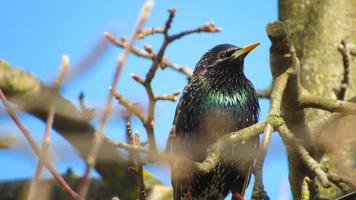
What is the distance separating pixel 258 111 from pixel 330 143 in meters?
1.60

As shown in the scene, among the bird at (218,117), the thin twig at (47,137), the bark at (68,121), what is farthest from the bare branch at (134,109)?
the bird at (218,117)

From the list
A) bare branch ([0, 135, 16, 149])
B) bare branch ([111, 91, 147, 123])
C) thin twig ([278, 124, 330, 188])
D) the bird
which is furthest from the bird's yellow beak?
bare branch ([0, 135, 16, 149])

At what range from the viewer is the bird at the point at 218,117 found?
216 inches

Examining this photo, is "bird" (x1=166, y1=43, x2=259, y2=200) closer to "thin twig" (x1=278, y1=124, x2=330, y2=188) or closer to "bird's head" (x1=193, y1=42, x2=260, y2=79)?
"bird's head" (x1=193, y1=42, x2=260, y2=79)

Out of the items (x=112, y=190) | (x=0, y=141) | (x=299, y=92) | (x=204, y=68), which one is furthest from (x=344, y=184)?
(x=112, y=190)

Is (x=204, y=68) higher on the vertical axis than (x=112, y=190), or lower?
higher

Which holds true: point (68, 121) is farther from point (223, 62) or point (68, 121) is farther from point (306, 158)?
point (306, 158)

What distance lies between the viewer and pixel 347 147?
5.16 m

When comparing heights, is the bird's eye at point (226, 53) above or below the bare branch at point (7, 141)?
above

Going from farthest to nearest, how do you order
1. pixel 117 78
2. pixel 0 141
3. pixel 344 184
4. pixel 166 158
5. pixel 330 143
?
1. pixel 330 143
2. pixel 344 184
3. pixel 166 158
4. pixel 0 141
5. pixel 117 78

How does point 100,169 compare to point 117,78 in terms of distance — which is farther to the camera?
point 100,169

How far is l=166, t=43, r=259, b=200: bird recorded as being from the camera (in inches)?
216

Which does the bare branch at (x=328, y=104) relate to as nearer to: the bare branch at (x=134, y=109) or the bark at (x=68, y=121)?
the bark at (x=68, y=121)

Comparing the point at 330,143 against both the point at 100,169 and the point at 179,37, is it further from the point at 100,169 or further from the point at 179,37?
the point at 100,169
